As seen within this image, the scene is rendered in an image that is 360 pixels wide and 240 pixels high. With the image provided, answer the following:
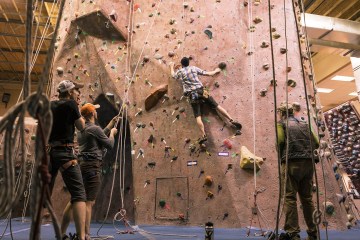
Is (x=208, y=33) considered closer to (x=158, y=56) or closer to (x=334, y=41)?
(x=158, y=56)

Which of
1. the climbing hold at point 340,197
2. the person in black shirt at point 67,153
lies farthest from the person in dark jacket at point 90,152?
the climbing hold at point 340,197

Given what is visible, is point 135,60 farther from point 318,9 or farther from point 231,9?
point 318,9

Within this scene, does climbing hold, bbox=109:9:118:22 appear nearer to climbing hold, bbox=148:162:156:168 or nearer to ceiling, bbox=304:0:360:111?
climbing hold, bbox=148:162:156:168

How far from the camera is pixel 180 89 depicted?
197 inches

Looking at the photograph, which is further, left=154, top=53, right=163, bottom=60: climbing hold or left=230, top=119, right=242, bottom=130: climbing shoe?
left=154, top=53, right=163, bottom=60: climbing hold

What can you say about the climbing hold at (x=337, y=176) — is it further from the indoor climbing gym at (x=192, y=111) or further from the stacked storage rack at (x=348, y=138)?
the stacked storage rack at (x=348, y=138)

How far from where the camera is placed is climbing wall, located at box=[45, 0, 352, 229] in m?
4.43

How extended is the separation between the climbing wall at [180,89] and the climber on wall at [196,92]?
0.42 feet

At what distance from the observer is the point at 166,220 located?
4.52m

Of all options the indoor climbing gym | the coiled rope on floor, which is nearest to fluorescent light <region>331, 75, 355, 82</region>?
the indoor climbing gym

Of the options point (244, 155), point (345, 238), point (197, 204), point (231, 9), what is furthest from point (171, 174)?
point (231, 9)

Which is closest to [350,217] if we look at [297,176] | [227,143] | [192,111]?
[227,143]

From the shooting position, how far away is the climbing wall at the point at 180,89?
443cm

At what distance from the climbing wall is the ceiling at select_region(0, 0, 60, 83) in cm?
233
